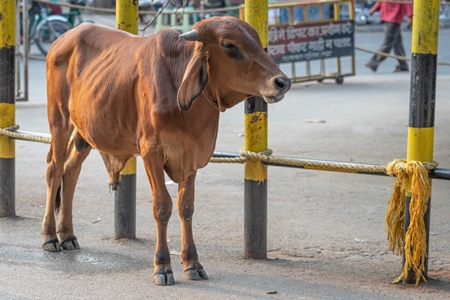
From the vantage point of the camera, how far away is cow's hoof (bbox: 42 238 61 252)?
579cm

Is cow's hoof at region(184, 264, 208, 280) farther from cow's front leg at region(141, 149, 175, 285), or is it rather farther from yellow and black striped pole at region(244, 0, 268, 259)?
yellow and black striped pole at region(244, 0, 268, 259)

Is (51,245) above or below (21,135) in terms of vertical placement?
below

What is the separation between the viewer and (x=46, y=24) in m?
19.0

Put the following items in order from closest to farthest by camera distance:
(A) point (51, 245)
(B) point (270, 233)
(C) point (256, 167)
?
(C) point (256, 167) < (A) point (51, 245) < (B) point (270, 233)

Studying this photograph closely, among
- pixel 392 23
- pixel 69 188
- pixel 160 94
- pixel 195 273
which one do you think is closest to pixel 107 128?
pixel 160 94

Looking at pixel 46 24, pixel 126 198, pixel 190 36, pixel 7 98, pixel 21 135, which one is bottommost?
pixel 126 198

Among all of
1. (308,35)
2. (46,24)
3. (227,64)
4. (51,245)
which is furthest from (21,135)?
(46,24)

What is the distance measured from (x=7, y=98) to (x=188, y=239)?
2.14 meters

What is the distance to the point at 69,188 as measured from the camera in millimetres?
5953

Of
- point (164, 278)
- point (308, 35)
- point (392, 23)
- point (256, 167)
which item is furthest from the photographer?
point (392, 23)

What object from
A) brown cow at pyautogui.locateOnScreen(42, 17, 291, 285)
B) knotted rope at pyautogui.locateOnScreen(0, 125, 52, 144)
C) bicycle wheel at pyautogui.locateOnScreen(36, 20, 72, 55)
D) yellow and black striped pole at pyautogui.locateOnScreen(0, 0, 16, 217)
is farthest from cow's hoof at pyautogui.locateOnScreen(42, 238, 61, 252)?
bicycle wheel at pyautogui.locateOnScreen(36, 20, 72, 55)

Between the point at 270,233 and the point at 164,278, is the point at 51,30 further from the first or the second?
the point at 164,278

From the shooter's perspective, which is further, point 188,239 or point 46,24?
point 46,24

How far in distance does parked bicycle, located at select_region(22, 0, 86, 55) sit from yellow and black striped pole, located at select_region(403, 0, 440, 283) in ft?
47.3
